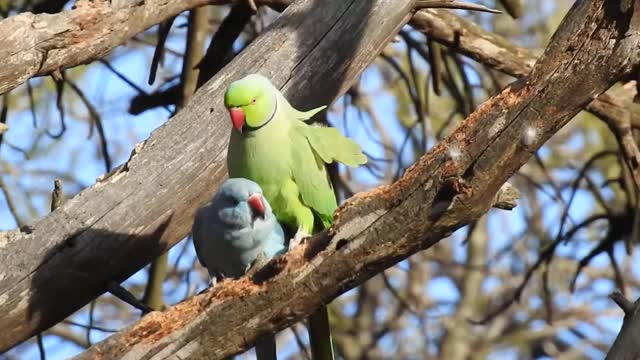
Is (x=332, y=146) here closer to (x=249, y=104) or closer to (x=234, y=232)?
(x=249, y=104)

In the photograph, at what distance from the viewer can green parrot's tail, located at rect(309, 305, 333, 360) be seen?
11.9ft

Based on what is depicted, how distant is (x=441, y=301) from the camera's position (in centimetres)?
1033

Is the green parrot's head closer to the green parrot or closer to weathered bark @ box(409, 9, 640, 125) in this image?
the green parrot

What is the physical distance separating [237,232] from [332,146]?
42cm

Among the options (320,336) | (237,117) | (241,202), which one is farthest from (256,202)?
(320,336)

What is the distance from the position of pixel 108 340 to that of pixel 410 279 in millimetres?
5941

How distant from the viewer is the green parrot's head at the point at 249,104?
359 cm

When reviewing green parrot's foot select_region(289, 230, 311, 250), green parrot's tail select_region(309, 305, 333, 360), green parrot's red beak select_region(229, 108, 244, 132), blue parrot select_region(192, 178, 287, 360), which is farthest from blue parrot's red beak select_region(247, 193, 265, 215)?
green parrot's tail select_region(309, 305, 333, 360)

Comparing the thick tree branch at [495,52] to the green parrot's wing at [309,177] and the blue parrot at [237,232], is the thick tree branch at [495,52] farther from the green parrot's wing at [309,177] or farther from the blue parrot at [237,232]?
the blue parrot at [237,232]

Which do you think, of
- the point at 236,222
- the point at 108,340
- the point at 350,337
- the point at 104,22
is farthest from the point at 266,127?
the point at 350,337

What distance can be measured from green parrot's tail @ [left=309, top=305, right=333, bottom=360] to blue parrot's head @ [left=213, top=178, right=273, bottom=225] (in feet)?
1.22

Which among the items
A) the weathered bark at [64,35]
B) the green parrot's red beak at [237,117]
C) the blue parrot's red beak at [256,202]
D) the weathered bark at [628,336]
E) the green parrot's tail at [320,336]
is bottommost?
the weathered bark at [628,336]

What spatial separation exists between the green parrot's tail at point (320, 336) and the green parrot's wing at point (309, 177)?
34 centimetres

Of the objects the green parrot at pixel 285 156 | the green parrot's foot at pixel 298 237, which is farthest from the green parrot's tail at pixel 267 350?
the green parrot's foot at pixel 298 237
